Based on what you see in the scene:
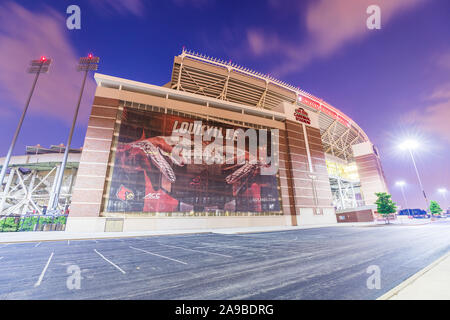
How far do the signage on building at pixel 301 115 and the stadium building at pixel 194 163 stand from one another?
0.25 meters

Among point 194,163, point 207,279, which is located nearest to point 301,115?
point 194,163

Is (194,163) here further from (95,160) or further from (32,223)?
(32,223)

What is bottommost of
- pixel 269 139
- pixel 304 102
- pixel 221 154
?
pixel 221 154

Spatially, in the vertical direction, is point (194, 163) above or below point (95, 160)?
above

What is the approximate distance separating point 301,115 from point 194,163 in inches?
1099

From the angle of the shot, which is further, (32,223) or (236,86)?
(236,86)

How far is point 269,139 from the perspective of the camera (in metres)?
33.9

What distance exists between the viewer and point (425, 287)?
3199 mm

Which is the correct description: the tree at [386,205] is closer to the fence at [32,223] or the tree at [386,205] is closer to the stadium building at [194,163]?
the stadium building at [194,163]

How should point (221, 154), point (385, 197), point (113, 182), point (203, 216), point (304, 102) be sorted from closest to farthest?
point (113, 182) → point (203, 216) → point (221, 154) → point (385, 197) → point (304, 102)

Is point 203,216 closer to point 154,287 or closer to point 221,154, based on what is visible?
point 221,154

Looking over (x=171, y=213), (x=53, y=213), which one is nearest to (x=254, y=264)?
(x=171, y=213)

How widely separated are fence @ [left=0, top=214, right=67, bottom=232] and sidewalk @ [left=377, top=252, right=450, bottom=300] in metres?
29.1

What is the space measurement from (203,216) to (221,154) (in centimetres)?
982
